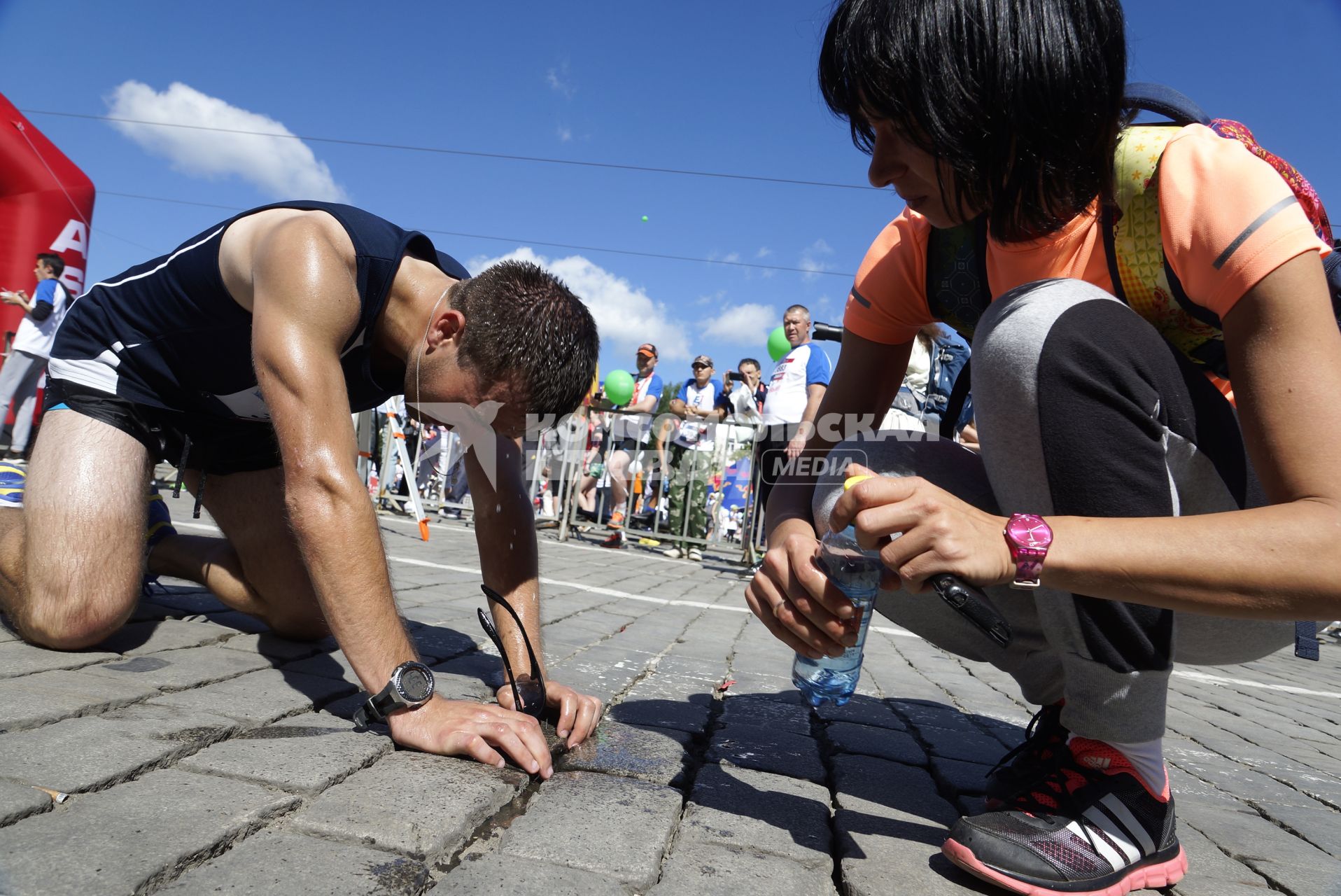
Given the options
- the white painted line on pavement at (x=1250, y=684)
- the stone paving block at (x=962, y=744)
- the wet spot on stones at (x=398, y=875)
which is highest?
the wet spot on stones at (x=398, y=875)

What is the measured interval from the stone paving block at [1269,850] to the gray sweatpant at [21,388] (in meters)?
11.6

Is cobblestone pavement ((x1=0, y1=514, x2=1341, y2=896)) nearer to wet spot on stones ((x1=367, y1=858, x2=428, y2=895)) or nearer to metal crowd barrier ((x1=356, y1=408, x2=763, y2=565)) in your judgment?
wet spot on stones ((x1=367, y1=858, x2=428, y2=895))

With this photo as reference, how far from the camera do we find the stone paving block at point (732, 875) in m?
1.30

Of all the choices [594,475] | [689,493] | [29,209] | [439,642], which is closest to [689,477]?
[689,493]

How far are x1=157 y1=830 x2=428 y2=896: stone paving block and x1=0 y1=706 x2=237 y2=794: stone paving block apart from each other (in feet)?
1.20

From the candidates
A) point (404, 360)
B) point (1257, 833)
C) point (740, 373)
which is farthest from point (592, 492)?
point (1257, 833)

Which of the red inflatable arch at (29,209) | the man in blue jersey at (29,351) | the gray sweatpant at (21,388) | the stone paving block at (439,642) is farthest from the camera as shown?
the red inflatable arch at (29,209)

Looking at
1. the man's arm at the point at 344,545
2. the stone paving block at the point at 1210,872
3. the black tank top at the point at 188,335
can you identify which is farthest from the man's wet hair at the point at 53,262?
the stone paving block at the point at 1210,872

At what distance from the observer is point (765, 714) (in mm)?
2521

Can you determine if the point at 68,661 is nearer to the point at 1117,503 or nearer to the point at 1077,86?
the point at 1117,503

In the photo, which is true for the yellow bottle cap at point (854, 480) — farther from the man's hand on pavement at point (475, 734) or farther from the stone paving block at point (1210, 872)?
the stone paving block at point (1210, 872)

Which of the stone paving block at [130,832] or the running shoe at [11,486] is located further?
the running shoe at [11,486]

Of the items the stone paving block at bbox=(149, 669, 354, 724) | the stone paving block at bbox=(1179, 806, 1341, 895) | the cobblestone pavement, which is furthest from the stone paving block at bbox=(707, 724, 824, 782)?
the stone paving block at bbox=(149, 669, 354, 724)

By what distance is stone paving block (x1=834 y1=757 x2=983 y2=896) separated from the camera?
141cm
